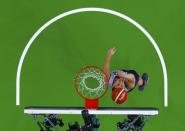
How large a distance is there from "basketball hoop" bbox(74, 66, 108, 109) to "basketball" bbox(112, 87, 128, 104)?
79 millimetres

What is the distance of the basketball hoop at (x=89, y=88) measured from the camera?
3084 mm

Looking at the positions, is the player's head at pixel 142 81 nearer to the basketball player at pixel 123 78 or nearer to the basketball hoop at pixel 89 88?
the basketball player at pixel 123 78

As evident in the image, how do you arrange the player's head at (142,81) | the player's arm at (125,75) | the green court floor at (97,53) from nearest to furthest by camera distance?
the player's arm at (125,75), the player's head at (142,81), the green court floor at (97,53)

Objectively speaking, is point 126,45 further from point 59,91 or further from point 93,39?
point 59,91

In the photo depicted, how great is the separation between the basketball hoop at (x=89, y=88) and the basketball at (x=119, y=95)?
0.08m

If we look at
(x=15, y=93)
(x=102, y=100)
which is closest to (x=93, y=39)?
(x=102, y=100)

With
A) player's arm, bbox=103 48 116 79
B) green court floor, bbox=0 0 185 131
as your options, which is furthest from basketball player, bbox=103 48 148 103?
green court floor, bbox=0 0 185 131

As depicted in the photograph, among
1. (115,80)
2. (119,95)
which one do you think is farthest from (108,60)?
(119,95)

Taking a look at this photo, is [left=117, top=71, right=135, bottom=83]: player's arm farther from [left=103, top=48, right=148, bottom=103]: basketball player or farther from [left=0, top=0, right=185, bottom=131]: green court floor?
[left=0, top=0, right=185, bottom=131]: green court floor

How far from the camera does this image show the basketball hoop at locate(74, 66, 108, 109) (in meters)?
3.08

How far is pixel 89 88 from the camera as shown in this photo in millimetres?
3123

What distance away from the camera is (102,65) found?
→ 11.1 feet

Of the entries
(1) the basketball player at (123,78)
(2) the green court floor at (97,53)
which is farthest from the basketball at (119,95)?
(2) the green court floor at (97,53)

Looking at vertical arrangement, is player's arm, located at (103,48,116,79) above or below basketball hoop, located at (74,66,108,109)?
above
